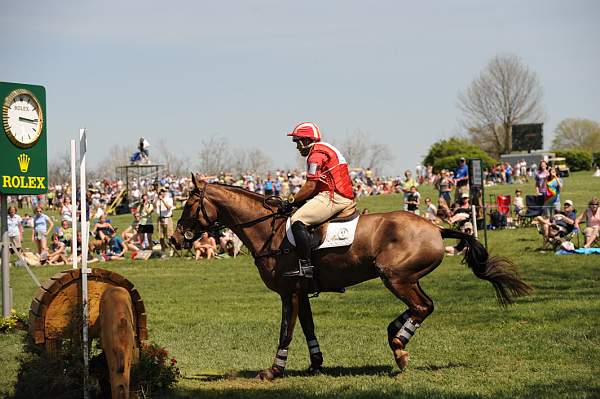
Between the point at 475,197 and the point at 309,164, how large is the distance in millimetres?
17595

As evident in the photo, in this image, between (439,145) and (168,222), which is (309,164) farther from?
(439,145)

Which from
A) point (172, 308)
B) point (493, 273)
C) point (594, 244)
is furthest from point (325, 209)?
point (594, 244)

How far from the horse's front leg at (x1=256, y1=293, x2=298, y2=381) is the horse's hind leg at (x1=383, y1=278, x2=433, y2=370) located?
116 centimetres

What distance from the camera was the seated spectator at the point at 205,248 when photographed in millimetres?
A: 28827

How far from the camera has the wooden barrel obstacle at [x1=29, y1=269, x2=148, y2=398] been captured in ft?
25.6

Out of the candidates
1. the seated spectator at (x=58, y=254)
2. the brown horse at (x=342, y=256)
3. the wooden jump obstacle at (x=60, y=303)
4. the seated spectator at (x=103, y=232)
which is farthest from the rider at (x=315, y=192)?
the seated spectator at (x=103, y=232)

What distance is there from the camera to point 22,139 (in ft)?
44.0

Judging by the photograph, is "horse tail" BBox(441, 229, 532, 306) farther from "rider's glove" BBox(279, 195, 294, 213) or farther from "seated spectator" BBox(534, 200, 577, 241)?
"seated spectator" BBox(534, 200, 577, 241)

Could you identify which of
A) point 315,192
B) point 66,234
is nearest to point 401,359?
point 315,192

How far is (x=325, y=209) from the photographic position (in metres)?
10.3

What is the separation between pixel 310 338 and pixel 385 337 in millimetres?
3185

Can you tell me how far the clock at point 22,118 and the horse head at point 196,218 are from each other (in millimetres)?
3838

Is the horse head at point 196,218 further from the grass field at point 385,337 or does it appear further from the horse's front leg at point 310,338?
the grass field at point 385,337

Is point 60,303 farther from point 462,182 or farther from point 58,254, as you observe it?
point 462,182
